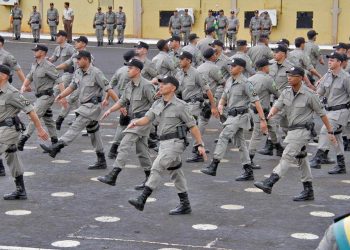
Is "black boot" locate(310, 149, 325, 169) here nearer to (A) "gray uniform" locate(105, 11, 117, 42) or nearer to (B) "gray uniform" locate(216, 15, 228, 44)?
(B) "gray uniform" locate(216, 15, 228, 44)

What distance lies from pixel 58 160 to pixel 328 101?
15.8 ft

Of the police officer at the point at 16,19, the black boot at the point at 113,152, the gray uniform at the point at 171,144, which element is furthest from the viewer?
the police officer at the point at 16,19

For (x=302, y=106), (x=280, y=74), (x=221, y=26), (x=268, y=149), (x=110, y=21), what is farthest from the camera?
(x=110, y=21)

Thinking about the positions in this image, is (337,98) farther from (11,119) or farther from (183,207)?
(11,119)

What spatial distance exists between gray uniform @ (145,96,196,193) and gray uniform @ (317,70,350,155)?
11.8 ft

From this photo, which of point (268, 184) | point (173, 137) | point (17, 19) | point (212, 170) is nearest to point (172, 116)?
point (173, 137)

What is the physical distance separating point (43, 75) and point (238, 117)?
394 cm

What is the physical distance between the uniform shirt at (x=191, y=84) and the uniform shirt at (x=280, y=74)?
6.32 feet

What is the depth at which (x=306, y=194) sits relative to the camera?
36.3 ft

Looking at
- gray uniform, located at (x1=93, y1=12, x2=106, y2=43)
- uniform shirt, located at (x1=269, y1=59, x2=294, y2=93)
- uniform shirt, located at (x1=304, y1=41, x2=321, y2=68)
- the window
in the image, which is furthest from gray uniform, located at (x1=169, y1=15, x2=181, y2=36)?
uniform shirt, located at (x1=269, y1=59, x2=294, y2=93)

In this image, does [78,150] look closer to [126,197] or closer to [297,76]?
→ [126,197]

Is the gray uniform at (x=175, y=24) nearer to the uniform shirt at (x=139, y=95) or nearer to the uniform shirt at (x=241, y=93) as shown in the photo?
the uniform shirt at (x=241, y=93)

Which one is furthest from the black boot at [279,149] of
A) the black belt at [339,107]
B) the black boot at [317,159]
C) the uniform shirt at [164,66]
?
the uniform shirt at [164,66]

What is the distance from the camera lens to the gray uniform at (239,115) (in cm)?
1227
